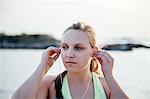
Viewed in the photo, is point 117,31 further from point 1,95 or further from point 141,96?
point 1,95

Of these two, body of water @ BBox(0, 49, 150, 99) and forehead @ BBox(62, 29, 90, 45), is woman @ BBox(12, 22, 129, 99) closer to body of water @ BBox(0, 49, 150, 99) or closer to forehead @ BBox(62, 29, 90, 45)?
forehead @ BBox(62, 29, 90, 45)

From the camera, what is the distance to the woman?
106cm

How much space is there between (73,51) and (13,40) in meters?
0.80

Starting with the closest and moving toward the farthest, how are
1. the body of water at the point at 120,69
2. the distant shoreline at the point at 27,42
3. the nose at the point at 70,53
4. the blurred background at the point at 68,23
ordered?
the nose at the point at 70,53, the blurred background at the point at 68,23, the distant shoreline at the point at 27,42, the body of water at the point at 120,69

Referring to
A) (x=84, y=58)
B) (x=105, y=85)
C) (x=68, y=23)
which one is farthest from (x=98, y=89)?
(x=68, y=23)

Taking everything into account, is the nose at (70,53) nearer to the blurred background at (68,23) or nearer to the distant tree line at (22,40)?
the blurred background at (68,23)

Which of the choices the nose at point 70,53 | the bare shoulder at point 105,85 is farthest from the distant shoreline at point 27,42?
the nose at point 70,53

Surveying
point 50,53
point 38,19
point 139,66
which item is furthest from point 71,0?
point 139,66

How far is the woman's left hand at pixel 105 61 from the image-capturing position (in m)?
1.12

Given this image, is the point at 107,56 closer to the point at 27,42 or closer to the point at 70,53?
the point at 70,53

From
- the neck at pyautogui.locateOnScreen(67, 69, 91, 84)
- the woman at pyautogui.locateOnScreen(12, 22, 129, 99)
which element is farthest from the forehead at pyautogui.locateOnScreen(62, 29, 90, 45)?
the neck at pyautogui.locateOnScreen(67, 69, 91, 84)

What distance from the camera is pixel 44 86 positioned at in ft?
3.61

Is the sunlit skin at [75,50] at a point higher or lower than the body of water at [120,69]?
higher

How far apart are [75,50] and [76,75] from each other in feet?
0.41
